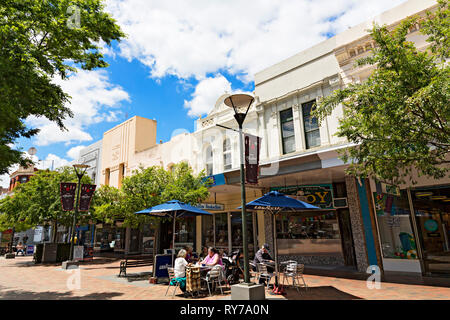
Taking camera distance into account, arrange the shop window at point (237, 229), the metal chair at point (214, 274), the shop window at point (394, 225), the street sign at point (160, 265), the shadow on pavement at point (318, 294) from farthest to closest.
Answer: the shop window at point (237, 229) → the shop window at point (394, 225) → the street sign at point (160, 265) → the metal chair at point (214, 274) → the shadow on pavement at point (318, 294)

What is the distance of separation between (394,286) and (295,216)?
6045 millimetres

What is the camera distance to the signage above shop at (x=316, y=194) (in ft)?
44.0

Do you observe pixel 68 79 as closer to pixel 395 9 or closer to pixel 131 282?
pixel 131 282

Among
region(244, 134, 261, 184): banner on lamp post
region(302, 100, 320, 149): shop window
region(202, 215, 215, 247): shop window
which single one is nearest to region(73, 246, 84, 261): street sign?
region(202, 215, 215, 247): shop window

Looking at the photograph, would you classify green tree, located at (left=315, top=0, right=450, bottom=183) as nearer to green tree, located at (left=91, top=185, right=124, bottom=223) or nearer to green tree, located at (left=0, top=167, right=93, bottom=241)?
green tree, located at (left=91, top=185, right=124, bottom=223)

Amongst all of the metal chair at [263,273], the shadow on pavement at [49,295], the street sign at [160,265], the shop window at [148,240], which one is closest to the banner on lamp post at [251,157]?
the metal chair at [263,273]

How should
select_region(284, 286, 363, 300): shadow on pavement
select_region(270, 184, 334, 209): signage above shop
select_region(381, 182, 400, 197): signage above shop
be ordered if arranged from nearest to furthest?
select_region(284, 286, 363, 300): shadow on pavement < select_region(381, 182, 400, 197): signage above shop < select_region(270, 184, 334, 209): signage above shop

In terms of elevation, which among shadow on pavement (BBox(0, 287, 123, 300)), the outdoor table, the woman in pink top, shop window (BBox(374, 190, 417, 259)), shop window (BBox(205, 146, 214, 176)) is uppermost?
shop window (BBox(205, 146, 214, 176))

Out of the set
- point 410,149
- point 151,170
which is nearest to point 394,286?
point 410,149

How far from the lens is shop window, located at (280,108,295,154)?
46.4 feet

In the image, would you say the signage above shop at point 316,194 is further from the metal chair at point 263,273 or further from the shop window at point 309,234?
the metal chair at point 263,273

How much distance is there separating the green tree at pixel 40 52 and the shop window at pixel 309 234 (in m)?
11.0

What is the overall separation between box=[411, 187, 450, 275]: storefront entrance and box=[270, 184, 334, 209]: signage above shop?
11.2 ft

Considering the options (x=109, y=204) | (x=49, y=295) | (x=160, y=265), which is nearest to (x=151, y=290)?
(x=160, y=265)
